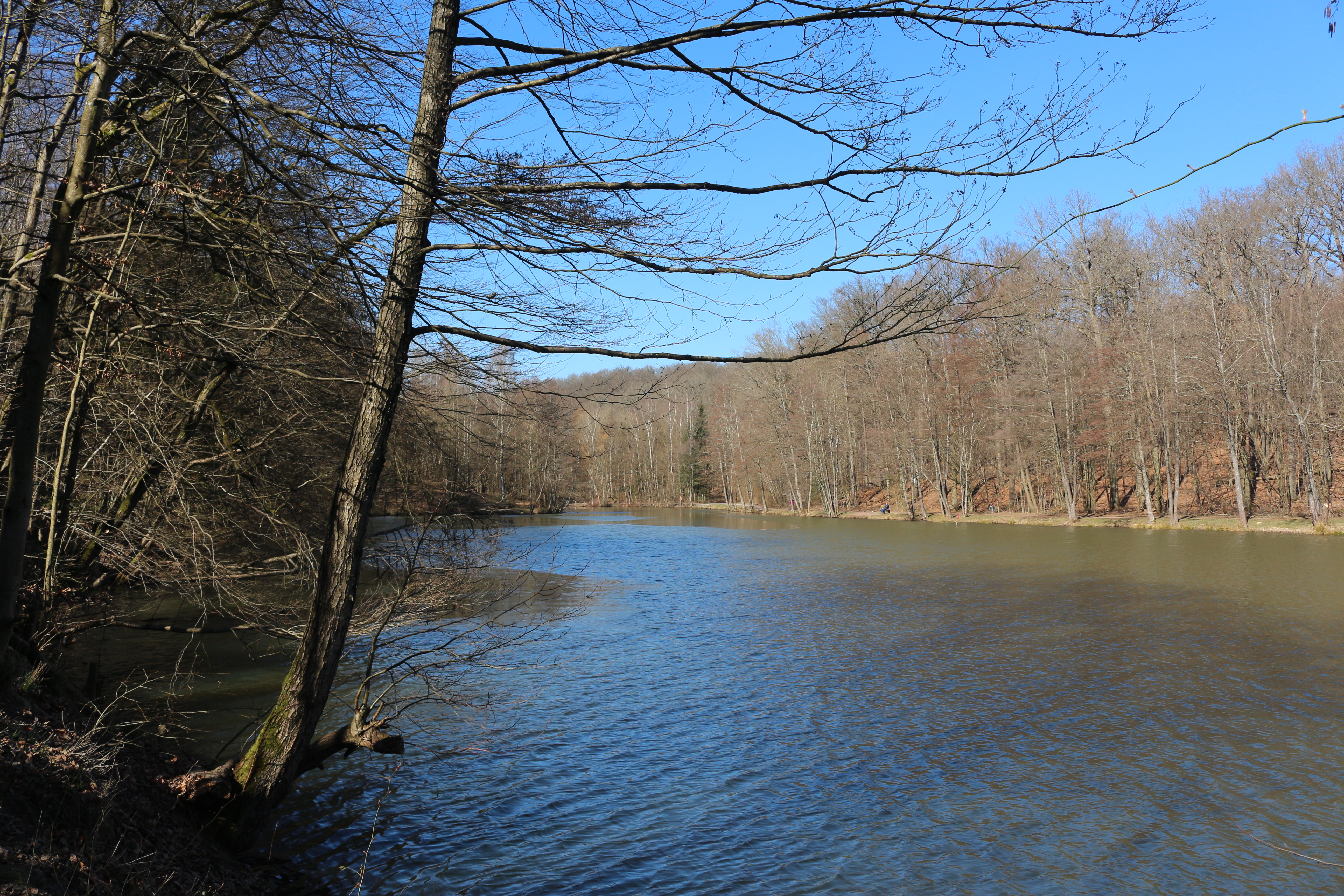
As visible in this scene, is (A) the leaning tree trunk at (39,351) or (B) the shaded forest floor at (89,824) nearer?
(B) the shaded forest floor at (89,824)

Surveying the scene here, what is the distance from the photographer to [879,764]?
8.31 m

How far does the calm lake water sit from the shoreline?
16.9m

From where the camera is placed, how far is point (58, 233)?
4.73 m

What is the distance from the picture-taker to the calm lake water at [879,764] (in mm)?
6160

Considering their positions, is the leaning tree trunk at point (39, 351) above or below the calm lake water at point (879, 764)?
above

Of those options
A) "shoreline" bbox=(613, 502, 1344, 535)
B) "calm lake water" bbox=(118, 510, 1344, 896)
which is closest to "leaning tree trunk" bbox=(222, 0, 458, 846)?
"calm lake water" bbox=(118, 510, 1344, 896)

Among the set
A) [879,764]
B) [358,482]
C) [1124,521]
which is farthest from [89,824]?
[1124,521]

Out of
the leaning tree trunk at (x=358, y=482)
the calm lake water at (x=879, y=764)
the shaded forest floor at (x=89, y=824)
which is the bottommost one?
the calm lake water at (x=879, y=764)

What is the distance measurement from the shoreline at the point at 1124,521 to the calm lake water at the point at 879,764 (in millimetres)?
16940

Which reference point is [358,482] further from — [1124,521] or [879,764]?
[1124,521]

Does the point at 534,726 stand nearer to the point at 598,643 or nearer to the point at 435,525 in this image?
the point at 435,525

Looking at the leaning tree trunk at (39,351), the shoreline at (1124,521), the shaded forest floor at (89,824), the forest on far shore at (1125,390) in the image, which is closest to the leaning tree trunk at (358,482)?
the shaded forest floor at (89,824)

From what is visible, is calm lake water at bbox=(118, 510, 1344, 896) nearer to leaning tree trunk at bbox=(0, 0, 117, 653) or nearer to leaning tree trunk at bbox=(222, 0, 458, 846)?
leaning tree trunk at bbox=(222, 0, 458, 846)

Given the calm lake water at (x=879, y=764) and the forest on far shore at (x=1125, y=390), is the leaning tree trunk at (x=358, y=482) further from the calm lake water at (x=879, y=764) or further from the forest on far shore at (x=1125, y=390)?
the forest on far shore at (x=1125, y=390)
